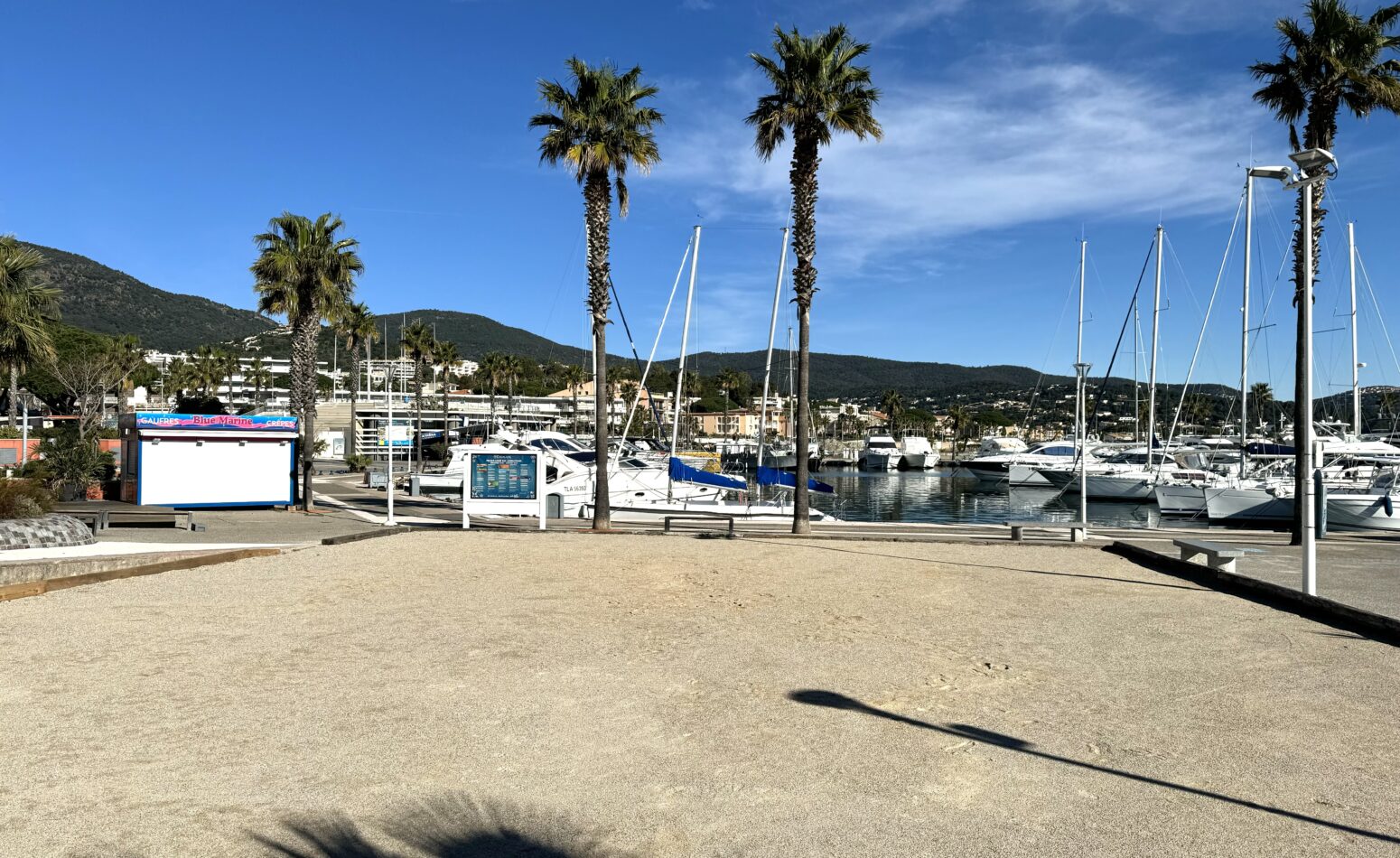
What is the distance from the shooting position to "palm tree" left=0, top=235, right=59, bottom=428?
21.2m

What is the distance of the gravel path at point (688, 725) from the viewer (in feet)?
16.8

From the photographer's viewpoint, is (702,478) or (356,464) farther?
(356,464)

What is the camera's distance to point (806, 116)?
883 inches

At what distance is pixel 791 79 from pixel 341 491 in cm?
2623

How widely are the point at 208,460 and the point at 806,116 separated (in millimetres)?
18847


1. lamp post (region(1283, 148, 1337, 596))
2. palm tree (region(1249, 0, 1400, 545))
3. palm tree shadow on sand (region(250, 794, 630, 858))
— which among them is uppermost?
palm tree (region(1249, 0, 1400, 545))

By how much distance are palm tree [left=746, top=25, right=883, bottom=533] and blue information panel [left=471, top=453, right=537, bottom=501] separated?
710cm

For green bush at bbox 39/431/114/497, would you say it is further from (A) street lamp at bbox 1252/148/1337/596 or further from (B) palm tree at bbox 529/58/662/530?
(A) street lamp at bbox 1252/148/1337/596

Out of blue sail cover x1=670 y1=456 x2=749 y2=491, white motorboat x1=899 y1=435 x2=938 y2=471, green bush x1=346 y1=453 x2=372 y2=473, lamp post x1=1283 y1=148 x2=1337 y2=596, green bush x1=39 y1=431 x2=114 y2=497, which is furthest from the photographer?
white motorboat x1=899 y1=435 x2=938 y2=471

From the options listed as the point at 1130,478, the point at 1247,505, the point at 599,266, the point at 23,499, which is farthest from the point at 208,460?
the point at 1130,478

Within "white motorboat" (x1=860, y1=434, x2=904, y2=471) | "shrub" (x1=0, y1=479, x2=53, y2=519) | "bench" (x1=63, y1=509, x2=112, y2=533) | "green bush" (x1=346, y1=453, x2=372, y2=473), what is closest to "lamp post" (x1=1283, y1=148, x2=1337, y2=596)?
"shrub" (x1=0, y1=479, x2=53, y2=519)

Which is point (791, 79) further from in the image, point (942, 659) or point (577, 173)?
point (942, 659)

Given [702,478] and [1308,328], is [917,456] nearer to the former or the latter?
[702,478]

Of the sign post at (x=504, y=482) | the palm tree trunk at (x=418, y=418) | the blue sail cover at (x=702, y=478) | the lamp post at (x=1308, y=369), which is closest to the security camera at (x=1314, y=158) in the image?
the lamp post at (x=1308, y=369)
